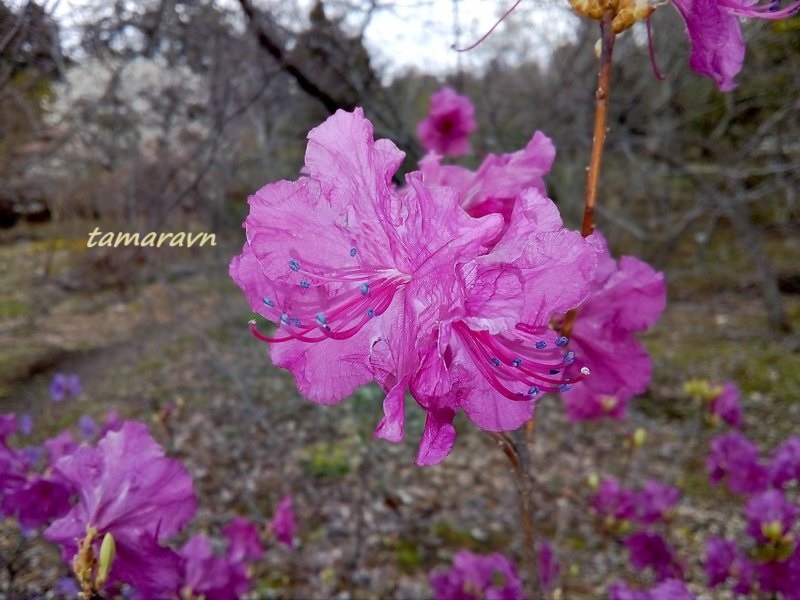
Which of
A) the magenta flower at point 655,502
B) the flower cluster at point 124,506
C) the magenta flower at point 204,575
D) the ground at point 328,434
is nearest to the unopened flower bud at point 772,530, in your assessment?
the magenta flower at point 655,502

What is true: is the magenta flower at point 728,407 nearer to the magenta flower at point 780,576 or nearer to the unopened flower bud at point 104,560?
the magenta flower at point 780,576

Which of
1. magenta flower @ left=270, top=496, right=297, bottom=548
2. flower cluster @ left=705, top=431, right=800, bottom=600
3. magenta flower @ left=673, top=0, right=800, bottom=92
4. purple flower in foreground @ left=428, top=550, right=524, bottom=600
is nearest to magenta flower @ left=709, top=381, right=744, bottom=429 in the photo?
flower cluster @ left=705, top=431, right=800, bottom=600

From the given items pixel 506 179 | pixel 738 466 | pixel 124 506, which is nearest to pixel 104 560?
pixel 124 506

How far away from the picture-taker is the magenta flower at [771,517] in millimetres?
1650

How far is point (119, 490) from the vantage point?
2.95 ft

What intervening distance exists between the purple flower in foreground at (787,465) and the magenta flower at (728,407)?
97 centimetres

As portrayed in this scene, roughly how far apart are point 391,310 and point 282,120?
3.57 m

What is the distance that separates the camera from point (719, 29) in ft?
2.17

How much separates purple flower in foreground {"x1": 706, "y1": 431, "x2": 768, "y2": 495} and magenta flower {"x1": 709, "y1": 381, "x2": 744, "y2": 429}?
1.49 ft

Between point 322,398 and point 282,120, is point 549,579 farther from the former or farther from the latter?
point 282,120

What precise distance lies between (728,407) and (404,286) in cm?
271

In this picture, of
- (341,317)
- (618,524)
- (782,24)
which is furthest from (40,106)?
(782,24)

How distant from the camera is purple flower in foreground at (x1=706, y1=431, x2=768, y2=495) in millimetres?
2074

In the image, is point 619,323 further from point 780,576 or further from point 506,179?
point 780,576
